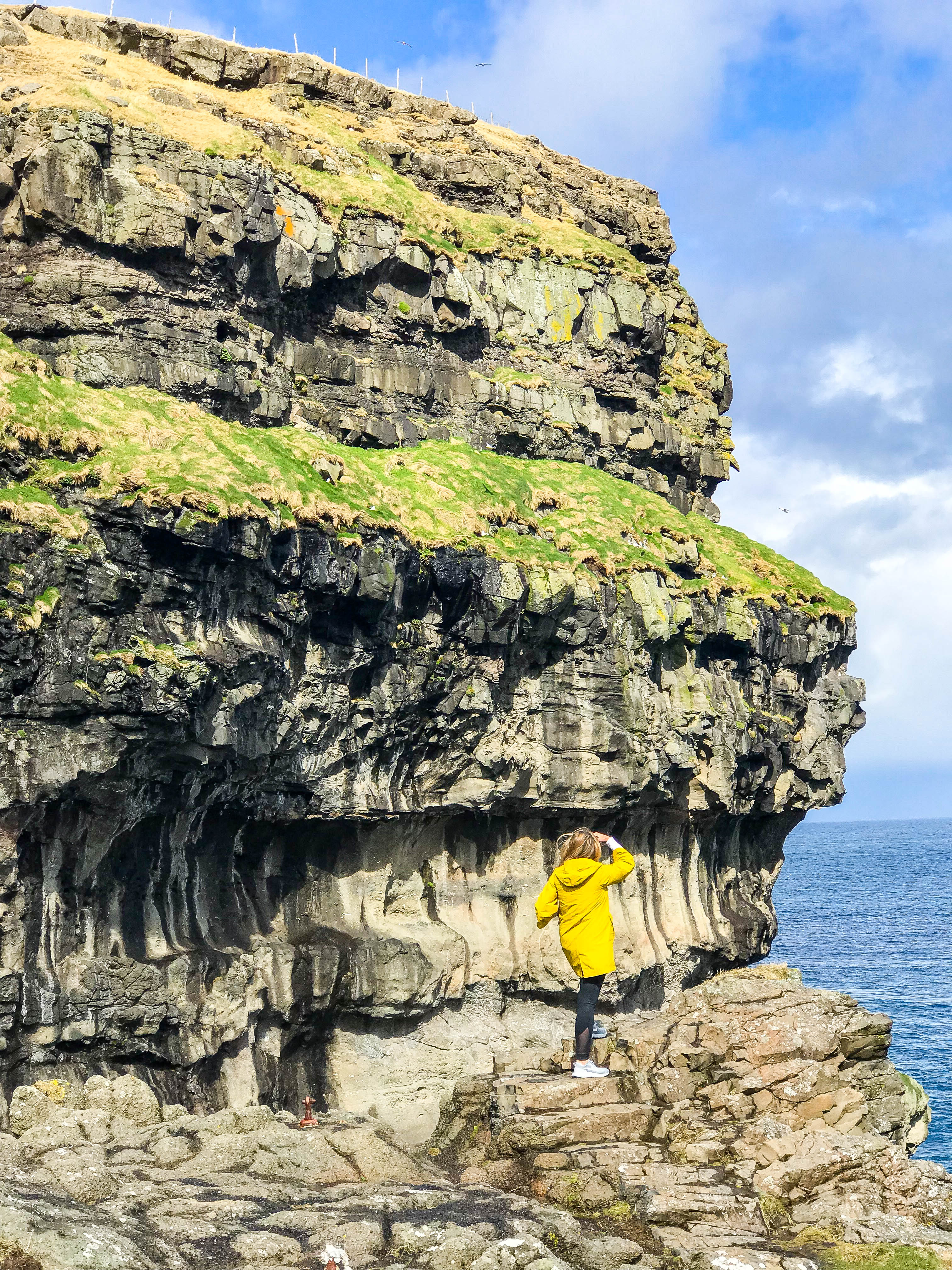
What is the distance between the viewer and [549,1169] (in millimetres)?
20141

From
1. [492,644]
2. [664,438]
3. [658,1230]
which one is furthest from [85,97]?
[658,1230]

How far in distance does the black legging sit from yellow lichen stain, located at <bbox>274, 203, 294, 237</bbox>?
102 feet

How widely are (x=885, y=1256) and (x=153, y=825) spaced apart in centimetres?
2160

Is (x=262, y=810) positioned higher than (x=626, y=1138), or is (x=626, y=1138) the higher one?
(x=262, y=810)

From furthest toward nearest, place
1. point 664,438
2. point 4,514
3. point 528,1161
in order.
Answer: point 664,438, point 4,514, point 528,1161

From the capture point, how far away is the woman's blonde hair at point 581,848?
22.0 m

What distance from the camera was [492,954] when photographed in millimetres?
41000

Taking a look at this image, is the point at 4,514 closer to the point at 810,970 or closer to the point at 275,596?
the point at 275,596

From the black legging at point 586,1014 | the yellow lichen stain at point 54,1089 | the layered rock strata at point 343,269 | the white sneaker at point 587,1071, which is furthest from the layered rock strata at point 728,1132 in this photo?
the layered rock strata at point 343,269

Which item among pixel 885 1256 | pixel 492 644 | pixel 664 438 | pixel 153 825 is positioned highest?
pixel 664 438

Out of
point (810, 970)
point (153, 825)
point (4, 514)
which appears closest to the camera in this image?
point (4, 514)

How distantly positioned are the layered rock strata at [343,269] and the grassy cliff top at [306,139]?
16 centimetres

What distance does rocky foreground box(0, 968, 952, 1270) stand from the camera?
16797 mm

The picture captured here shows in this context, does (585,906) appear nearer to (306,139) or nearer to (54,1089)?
(54,1089)
